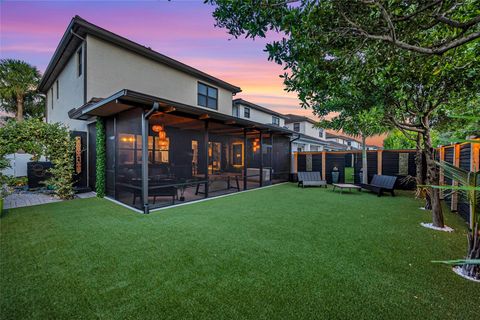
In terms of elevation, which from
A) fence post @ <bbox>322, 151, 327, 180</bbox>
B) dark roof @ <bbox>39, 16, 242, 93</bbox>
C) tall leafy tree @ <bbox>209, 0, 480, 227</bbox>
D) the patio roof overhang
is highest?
dark roof @ <bbox>39, 16, 242, 93</bbox>

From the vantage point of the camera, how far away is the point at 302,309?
6.57ft

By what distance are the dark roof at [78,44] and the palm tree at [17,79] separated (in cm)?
535

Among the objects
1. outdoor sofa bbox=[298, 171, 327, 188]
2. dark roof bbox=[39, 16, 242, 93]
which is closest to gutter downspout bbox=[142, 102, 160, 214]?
dark roof bbox=[39, 16, 242, 93]

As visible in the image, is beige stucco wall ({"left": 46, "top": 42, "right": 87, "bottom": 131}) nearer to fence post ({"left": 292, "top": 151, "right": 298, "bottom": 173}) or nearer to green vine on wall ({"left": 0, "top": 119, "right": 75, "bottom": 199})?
green vine on wall ({"left": 0, "top": 119, "right": 75, "bottom": 199})

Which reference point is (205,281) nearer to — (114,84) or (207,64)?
(114,84)

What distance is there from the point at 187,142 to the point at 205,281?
1034 cm

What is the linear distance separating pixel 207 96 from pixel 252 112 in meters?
5.78

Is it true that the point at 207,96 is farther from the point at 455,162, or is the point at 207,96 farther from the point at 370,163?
the point at 455,162

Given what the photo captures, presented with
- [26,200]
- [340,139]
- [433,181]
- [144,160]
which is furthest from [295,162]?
[340,139]

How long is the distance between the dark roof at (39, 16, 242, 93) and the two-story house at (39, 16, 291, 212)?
0.12 feet

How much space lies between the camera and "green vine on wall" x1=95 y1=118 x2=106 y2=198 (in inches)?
282

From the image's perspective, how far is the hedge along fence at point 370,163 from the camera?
30.5ft

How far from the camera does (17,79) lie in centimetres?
1541

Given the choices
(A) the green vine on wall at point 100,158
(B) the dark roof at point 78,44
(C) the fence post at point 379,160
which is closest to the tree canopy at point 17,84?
(B) the dark roof at point 78,44
